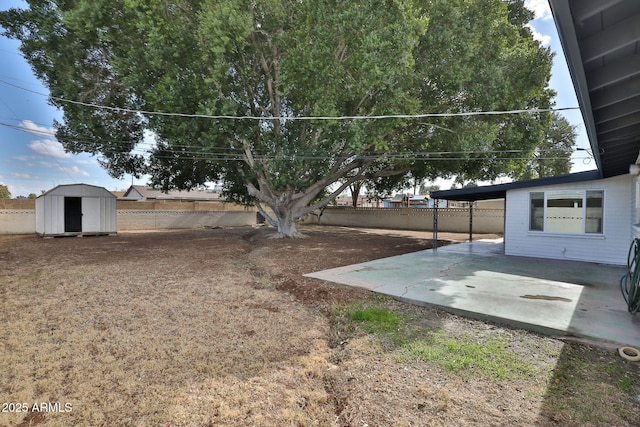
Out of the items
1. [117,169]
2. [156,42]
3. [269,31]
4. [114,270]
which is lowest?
[114,270]

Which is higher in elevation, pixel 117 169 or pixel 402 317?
pixel 117 169

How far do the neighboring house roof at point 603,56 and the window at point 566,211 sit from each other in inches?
167

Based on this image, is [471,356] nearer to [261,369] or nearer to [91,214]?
[261,369]

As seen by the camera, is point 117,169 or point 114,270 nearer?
point 114,270

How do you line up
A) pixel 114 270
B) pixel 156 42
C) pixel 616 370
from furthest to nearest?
1. pixel 156 42
2. pixel 114 270
3. pixel 616 370

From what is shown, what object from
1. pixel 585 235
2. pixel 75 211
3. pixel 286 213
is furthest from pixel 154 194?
pixel 585 235

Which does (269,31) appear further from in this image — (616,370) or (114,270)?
(616,370)

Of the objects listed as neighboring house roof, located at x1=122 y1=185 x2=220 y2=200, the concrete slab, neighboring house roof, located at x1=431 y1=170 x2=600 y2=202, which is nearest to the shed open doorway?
the concrete slab

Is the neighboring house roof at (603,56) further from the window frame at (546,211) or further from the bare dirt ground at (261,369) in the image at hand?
the window frame at (546,211)

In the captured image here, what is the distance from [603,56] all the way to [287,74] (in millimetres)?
8392

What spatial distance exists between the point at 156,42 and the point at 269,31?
342 centimetres

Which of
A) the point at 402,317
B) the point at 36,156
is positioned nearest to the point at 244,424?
the point at 402,317

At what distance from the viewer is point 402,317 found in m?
3.92

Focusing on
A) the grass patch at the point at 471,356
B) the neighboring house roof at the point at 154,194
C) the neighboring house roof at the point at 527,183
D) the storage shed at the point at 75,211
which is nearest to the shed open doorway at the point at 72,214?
the storage shed at the point at 75,211
